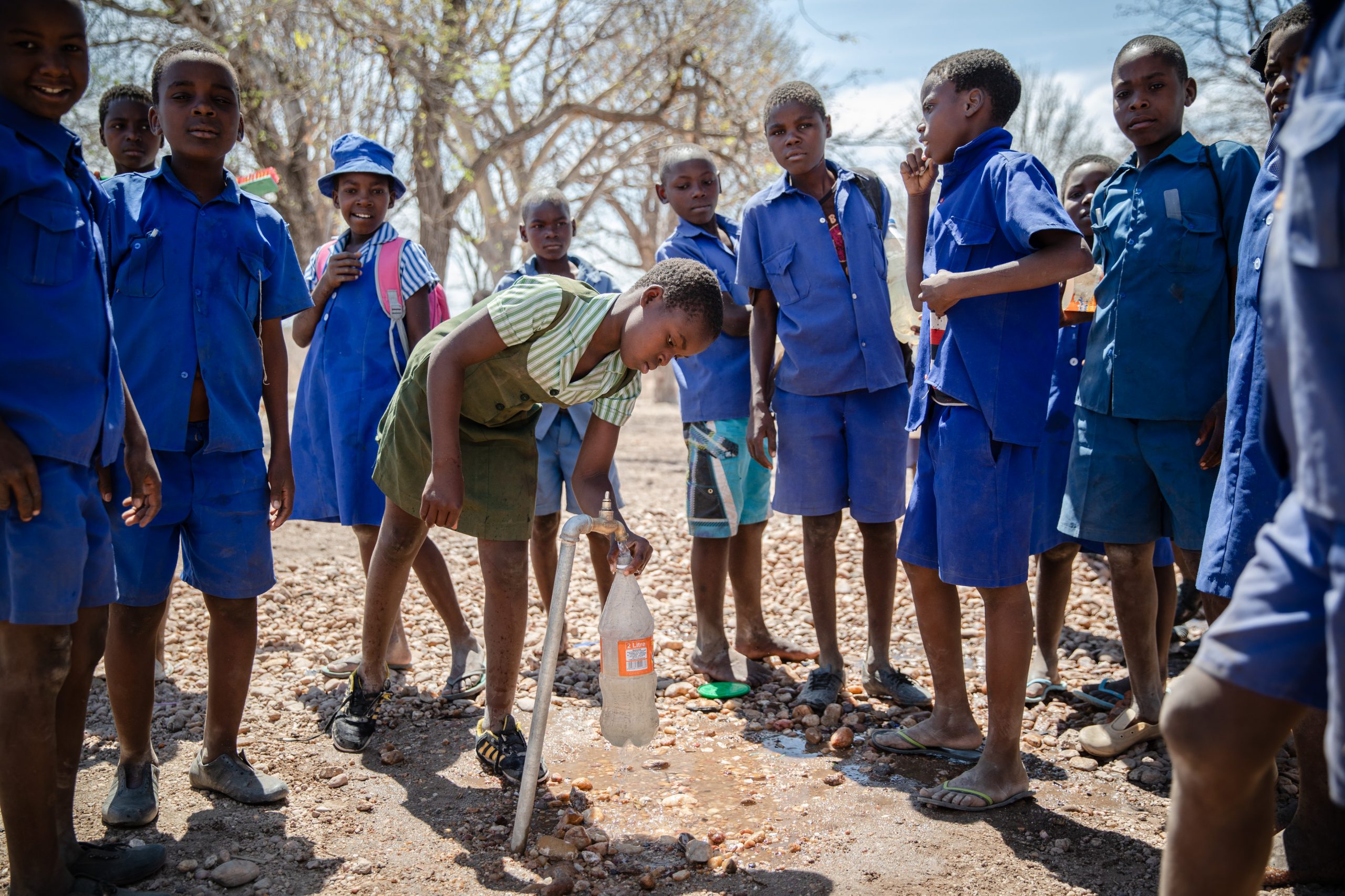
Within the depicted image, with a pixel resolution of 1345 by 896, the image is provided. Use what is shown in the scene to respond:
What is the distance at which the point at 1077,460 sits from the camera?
3.70m

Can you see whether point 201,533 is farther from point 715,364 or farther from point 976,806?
→ point 976,806

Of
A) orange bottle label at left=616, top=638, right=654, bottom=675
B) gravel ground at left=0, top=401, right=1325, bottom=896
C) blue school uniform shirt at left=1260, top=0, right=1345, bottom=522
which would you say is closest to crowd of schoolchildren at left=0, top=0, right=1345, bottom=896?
blue school uniform shirt at left=1260, top=0, right=1345, bottom=522

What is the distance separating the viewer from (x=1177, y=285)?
11.5ft

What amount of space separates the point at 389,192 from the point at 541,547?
1.89 meters

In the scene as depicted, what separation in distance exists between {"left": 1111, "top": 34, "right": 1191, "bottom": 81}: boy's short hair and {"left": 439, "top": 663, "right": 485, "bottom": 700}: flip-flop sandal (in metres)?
3.67

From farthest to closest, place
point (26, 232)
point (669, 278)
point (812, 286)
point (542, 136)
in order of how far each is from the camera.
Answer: point (542, 136)
point (812, 286)
point (669, 278)
point (26, 232)

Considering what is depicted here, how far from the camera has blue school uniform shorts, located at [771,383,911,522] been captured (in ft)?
13.7

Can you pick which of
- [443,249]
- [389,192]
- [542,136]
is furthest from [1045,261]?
[542,136]

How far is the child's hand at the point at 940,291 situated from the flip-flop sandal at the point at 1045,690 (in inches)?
77.0

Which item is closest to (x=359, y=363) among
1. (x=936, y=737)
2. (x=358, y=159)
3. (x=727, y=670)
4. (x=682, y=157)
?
(x=358, y=159)

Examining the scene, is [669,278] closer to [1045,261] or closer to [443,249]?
[1045,261]

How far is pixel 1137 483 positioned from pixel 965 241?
44.2 inches

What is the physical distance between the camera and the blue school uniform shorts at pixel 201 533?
315 centimetres

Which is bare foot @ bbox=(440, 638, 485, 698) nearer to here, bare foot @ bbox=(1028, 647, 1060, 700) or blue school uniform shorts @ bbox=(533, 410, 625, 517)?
blue school uniform shorts @ bbox=(533, 410, 625, 517)
